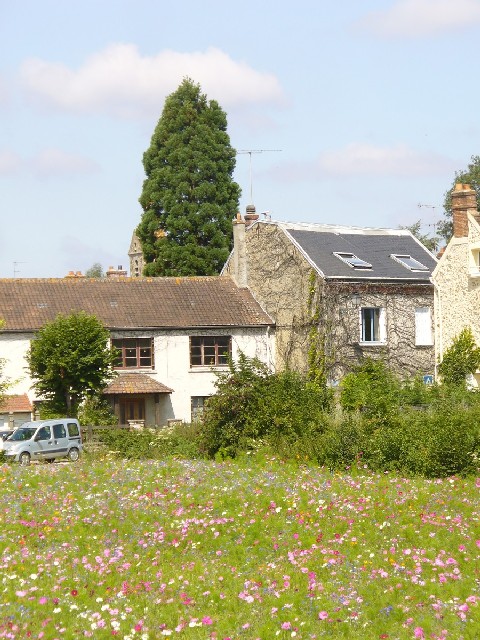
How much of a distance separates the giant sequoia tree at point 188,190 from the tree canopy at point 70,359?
18502 millimetres

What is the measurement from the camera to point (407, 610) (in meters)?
11.3

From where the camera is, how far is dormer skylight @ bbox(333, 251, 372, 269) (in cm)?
4412

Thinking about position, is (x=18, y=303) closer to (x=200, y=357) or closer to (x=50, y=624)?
(x=200, y=357)

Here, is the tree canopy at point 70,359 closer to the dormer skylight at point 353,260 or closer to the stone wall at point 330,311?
the stone wall at point 330,311

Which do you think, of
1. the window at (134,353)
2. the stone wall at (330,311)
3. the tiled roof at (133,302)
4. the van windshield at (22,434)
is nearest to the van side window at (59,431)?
the van windshield at (22,434)

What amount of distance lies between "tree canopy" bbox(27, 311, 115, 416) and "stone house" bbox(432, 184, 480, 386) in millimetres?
14116

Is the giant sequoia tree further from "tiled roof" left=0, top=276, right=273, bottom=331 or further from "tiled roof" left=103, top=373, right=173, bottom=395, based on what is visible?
"tiled roof" left=103, top=373, right=173, bottom=395

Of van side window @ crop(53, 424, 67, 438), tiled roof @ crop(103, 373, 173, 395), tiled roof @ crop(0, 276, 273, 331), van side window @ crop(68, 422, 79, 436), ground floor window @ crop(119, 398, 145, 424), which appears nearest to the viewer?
van side window @ crop(53, 424, 67, 438)

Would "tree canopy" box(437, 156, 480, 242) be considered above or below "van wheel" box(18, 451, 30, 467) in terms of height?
above

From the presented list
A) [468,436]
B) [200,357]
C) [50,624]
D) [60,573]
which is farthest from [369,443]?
[200,357]

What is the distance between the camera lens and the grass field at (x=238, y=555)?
1120 cm

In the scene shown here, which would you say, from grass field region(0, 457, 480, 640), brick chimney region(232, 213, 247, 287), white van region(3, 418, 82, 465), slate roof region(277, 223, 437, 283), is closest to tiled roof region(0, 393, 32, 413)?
white van region(3, 418, 82, 465)

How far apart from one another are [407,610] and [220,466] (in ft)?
37.2

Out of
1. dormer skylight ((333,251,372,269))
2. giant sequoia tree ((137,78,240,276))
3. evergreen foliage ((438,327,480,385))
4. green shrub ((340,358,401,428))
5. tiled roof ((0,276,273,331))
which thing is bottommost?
green shrub ((340,358,401,428))
